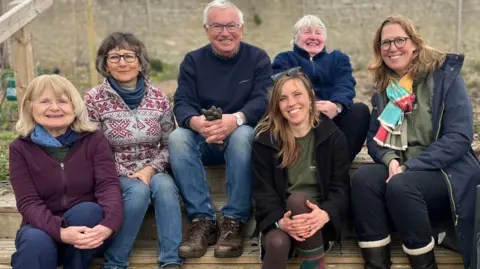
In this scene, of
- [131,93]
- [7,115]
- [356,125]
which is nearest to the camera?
[131,93]

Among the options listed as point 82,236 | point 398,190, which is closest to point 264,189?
point 398,190

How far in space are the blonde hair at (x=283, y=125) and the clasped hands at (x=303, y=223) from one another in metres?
0.29

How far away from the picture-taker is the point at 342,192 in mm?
2752

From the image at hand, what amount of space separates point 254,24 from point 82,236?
31.7 feet

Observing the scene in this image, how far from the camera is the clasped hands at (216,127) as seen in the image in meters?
2.93

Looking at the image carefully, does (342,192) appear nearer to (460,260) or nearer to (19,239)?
(460,260)

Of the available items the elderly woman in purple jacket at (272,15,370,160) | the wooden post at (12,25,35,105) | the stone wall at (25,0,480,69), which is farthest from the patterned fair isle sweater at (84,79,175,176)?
the stone wall at (25,0,480,69)

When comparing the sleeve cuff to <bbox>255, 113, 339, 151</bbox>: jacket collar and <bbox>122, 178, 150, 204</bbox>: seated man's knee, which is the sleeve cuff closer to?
<bbox>255, 113, 339, 151</bbox>: jacket collar

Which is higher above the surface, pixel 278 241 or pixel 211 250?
pixel 278 241

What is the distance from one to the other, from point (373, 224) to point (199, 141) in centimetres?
107

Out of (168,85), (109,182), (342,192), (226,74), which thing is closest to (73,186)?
(109,182)

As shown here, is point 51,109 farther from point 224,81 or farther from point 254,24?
point 254,24

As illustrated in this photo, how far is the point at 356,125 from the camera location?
313 cm

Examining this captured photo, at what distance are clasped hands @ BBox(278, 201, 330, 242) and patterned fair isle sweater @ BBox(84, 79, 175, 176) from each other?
0.82 metres
